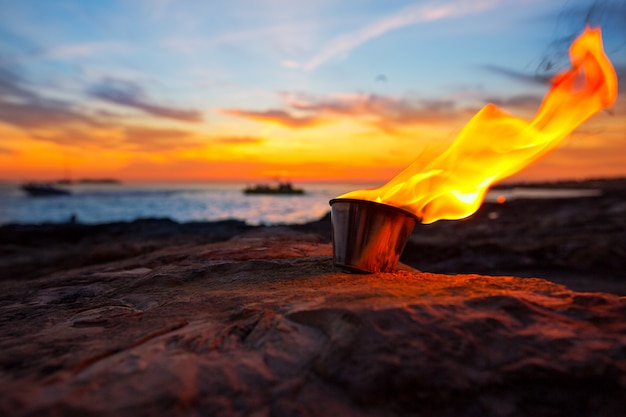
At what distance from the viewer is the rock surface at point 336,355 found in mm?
1650

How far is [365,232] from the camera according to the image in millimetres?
3318

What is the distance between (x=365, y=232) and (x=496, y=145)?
142 cm

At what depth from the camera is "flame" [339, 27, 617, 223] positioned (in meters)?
3.61

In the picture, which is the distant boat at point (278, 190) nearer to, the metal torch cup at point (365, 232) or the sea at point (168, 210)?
the sea at point (168, 210)

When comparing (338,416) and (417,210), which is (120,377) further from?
(417,210)

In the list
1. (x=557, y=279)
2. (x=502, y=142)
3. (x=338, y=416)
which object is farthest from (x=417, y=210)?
(x=557, y=279)

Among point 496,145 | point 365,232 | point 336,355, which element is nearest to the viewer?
point 336,355

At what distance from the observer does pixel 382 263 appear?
11.4 ft

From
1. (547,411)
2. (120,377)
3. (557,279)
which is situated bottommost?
(557,279)

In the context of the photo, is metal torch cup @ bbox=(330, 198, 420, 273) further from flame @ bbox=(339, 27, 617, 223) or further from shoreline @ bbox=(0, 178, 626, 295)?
shoreline @ bbox=(0, 178, 626, 295)

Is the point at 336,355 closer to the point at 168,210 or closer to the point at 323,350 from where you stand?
the point at 323,350

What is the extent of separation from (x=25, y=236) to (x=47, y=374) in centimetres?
1315

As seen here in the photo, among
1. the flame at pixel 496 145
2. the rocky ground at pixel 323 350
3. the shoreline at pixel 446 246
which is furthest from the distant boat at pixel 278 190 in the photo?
the rocky ground at pixel 323 350

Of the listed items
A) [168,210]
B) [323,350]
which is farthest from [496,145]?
[168,210]
